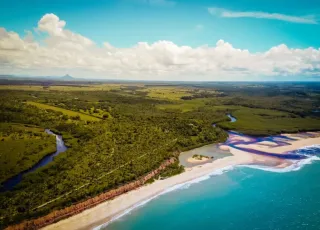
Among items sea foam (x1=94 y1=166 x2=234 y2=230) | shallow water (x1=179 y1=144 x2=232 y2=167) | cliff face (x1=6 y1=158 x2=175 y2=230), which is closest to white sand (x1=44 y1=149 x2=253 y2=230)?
sea foam (x1=94 y1=166 x2=234 y2=230)

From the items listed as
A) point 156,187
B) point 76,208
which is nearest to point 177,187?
point 156,187

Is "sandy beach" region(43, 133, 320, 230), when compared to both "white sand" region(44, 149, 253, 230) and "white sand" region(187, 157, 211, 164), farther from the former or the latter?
"white sand" region(187, 157, 211, 164)

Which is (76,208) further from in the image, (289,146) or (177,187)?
(289,146)

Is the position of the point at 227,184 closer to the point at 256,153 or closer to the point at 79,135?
the point at 256,153

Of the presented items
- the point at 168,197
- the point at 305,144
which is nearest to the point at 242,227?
the point at 168,197

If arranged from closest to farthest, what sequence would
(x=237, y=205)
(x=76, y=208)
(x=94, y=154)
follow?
(x=76, y=208) < (x=237, y=205) < (x=94, y=154)

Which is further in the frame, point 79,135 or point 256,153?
point 79,135
